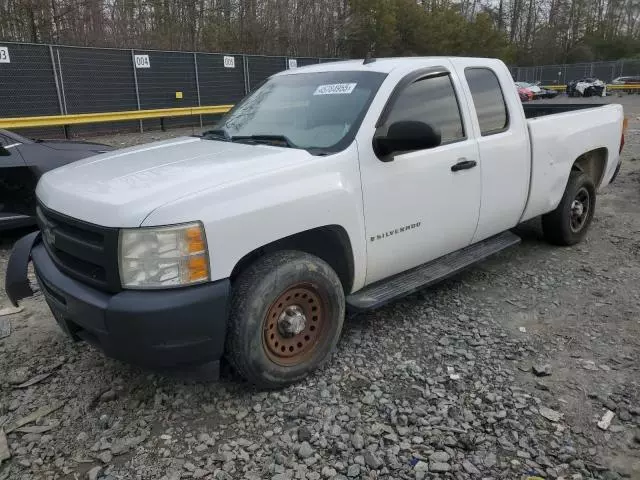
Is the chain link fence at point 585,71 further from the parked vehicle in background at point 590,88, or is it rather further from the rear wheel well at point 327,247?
the rear wheel well at point 327,247

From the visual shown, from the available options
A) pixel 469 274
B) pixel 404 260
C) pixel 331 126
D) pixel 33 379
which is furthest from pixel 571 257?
pixel 33 379

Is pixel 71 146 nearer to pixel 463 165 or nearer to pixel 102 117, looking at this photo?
pixel 463 165

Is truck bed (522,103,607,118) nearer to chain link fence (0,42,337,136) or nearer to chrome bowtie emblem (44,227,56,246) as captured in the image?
chrome bowtie emblem (44,227,56,246)

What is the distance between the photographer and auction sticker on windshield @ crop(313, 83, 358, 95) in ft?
12.2

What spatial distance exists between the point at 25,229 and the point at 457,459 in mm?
5192

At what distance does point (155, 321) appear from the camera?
2.57 metres

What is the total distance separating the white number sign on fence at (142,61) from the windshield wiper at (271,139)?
13628 millimetres

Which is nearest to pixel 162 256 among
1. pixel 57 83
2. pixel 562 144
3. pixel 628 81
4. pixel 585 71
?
pixel 562 144

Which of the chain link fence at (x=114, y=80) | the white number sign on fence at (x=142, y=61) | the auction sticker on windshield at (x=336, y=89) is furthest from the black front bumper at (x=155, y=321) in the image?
the white number sign on fence at (x=142, y=61)

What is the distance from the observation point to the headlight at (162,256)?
2.58 metres

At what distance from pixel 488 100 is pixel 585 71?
169 feet

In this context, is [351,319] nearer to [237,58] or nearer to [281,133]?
[281,133]

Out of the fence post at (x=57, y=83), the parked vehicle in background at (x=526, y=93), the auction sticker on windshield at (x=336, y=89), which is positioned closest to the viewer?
the auction sticker on windshield at (x=336, y=89)

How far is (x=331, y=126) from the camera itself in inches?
139
